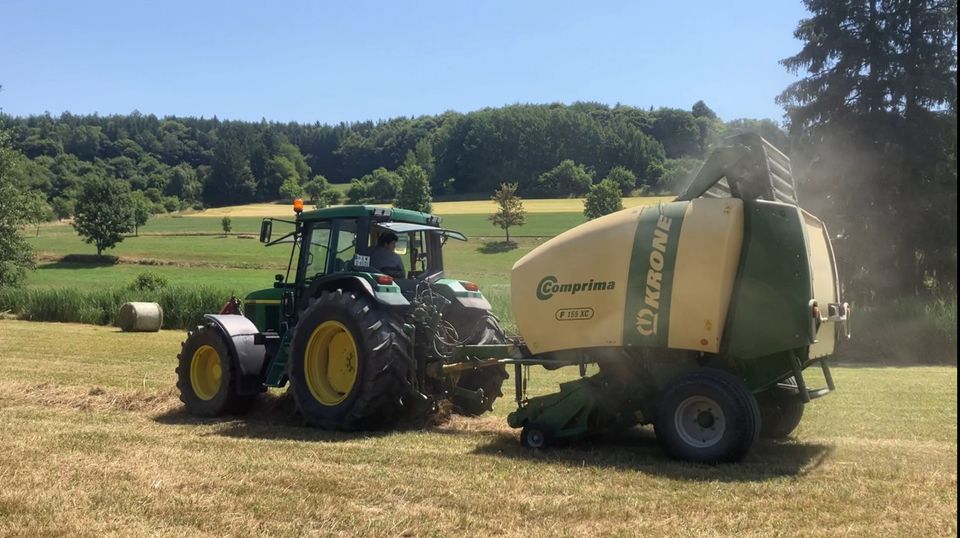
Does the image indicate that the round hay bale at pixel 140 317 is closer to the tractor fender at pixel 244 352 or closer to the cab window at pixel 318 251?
the tractor fender at pixel 244 352

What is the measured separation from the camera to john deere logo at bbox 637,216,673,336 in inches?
271

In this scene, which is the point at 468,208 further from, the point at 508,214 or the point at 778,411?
the point at 778,411

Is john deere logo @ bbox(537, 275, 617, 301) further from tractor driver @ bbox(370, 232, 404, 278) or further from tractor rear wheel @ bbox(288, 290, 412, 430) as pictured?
tractor driver @ bbox(370, 232, 404, 278)

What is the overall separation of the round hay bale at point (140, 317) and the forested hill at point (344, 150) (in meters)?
32.4

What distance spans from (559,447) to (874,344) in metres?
15.2

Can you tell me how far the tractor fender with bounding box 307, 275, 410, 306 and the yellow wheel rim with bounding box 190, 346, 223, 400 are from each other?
5.53ft

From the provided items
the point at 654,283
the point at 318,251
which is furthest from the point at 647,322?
the point at 318,251

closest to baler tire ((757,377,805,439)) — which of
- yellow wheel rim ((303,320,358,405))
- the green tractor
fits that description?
the green tractor

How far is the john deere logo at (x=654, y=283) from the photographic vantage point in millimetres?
6895

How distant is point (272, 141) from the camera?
359 feet

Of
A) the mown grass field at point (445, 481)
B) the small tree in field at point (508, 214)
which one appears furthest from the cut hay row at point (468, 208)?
the mown grass field at point (445, 481)

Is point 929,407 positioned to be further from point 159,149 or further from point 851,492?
point 159,149

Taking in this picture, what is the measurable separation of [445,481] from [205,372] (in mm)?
5200

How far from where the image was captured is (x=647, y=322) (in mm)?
6941
